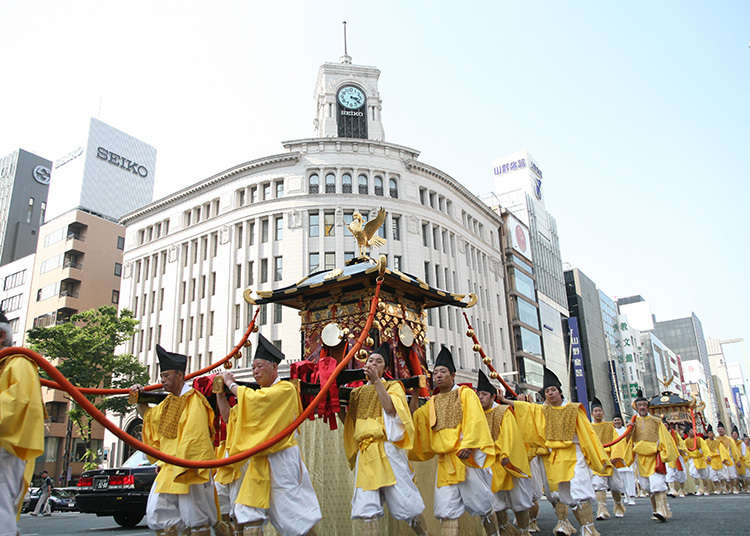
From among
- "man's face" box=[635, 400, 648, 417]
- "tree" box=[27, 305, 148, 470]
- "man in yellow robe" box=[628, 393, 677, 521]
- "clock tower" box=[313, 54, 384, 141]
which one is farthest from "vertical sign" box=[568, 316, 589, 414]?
"man's face" box=[635, 400, 648, 417]

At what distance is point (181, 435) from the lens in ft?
17.7

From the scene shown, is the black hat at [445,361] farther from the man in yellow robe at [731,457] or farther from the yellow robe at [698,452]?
the man in yellow robe at [731,457]

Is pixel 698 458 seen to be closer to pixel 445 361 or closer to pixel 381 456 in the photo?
pixel 445 361

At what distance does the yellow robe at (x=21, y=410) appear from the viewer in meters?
3.60

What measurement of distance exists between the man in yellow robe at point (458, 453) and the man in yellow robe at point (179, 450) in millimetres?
2260

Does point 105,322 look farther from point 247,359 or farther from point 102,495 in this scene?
point 102,495

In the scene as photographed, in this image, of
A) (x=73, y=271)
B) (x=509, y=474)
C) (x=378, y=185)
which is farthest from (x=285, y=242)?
(x=509, y=474)

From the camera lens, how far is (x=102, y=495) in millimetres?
9938

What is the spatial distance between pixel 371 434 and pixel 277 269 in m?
31.9

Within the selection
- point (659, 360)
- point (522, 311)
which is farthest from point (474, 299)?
point (659, 360)

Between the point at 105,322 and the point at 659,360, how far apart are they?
82.1 m

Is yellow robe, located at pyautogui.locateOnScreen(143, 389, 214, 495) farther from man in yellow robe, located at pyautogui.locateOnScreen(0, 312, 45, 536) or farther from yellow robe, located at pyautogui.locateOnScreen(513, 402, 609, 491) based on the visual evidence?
yellow robe, located at pyautogui.locateOnScreen(513, 402, 609, 491)

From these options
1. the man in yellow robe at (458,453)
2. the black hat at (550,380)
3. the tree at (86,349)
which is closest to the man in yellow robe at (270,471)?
the man in yellow robe at (458,453)

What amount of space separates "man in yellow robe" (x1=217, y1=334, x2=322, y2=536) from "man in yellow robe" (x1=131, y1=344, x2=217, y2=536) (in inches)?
14.6
